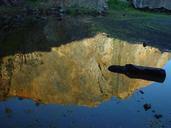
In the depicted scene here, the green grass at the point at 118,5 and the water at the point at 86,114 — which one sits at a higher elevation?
the water at the point at 86,114

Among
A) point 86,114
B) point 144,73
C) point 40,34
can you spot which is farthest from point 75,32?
point 86,114

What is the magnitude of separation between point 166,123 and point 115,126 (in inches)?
75.5

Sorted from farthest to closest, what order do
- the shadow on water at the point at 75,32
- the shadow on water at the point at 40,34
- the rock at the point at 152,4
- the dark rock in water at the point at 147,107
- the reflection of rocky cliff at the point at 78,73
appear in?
the rock at the point at 152,4
the shadow on water at the point at 75,32
the shadow on water at the point at 40,34
the reflection of rocky cliff at the point at 78,73
the dark rock in water at the point at 147,107

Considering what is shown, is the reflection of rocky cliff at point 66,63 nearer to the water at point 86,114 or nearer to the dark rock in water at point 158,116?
the water at point 86,114

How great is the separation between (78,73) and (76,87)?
201cm

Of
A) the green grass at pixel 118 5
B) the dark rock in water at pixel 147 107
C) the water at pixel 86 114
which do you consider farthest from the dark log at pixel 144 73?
the green grass at pixel 118 5

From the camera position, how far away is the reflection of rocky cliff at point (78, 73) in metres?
17.9

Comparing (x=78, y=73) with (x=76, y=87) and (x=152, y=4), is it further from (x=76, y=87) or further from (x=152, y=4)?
(x=152, y=4)

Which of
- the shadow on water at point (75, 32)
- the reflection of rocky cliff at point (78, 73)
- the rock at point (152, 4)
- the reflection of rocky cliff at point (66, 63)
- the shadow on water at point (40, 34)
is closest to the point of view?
the reflection of rocky cliff at point (78, 73)

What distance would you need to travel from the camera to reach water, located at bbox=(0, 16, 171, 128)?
15.4 meters

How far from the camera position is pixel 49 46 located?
25.5 metres

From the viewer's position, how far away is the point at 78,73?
20.8m

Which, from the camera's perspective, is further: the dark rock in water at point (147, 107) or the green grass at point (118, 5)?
the green grass at point (118, 5)

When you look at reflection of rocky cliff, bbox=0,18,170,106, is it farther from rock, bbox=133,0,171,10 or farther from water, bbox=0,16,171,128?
rock, bbox=133,0,171,10
